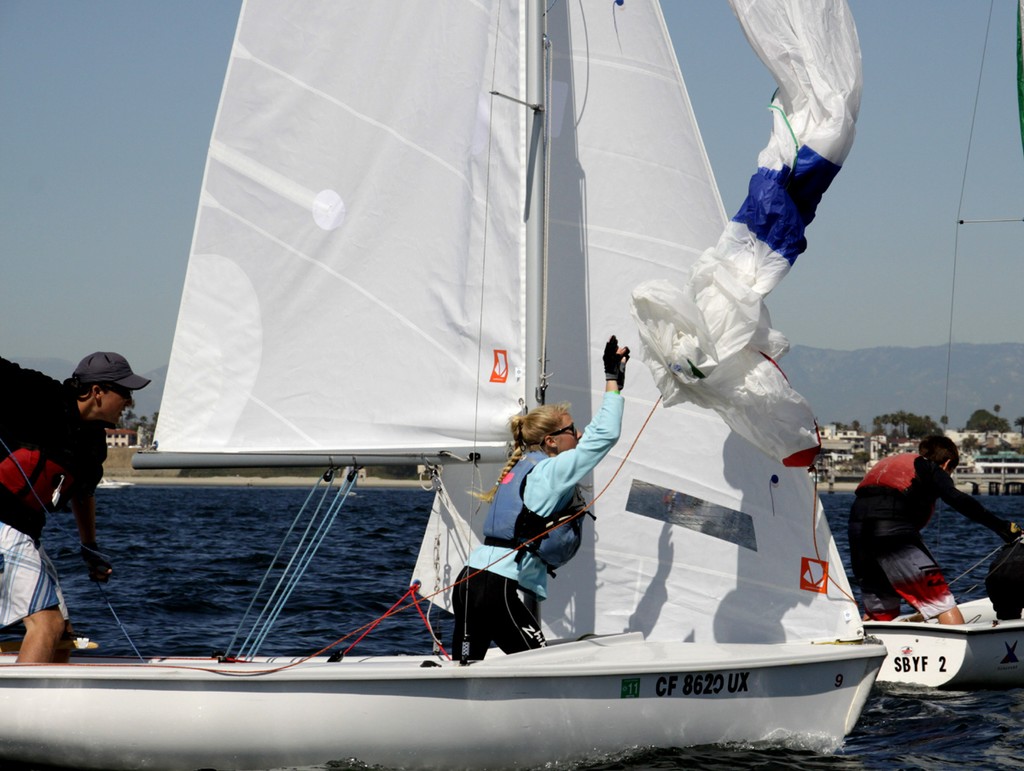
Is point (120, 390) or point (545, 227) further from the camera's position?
point (545, 227)

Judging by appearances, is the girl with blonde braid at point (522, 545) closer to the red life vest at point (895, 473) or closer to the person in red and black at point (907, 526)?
the person in red and black at point (907, 526)

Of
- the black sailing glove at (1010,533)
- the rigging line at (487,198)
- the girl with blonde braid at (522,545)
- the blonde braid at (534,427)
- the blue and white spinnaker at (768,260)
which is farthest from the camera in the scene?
the black sailing glove at (1010,533)

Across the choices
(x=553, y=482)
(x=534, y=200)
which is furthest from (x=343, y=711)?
(x=534, y=200)

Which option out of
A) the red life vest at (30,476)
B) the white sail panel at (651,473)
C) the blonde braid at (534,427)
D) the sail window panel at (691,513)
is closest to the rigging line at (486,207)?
the blonde braid at (534,427)

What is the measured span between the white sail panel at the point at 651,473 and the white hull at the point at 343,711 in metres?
0.89

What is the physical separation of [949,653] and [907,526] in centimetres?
76

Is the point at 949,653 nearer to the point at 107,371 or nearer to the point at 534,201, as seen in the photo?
the point at 534,201

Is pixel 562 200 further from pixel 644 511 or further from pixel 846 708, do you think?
pixel 846 708

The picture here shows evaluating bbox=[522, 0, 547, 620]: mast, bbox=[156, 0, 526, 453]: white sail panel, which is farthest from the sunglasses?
bbox=[522, 0, 547, 620]: mast

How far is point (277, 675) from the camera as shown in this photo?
4.69 meters

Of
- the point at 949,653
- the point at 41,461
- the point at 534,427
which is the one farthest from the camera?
the point at 949,653

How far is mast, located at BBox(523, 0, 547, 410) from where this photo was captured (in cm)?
565

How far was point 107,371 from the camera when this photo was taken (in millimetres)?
4902

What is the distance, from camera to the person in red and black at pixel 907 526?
7566mm
